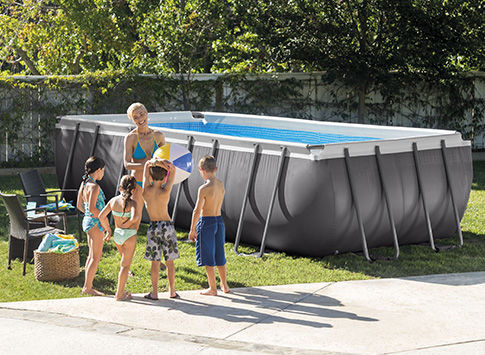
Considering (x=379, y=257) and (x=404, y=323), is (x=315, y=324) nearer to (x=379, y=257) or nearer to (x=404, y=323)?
(x=404, y=323)

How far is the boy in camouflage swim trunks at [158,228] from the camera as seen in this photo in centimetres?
760

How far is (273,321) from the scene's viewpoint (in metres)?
6.86

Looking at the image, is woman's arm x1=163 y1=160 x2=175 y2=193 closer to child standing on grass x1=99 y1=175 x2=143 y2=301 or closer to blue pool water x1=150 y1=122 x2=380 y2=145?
child standing on grass x1=99 y1=175 x2=143 y2=301

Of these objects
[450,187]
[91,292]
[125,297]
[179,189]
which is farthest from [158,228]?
[450,187]

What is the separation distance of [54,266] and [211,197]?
1.92m

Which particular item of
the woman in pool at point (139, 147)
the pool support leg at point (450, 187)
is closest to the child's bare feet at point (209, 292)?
the woman in pool at point (139, 147)

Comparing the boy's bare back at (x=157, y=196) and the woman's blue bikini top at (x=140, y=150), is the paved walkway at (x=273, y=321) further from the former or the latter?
the woman's blue bikini top at (x=140, y=150)

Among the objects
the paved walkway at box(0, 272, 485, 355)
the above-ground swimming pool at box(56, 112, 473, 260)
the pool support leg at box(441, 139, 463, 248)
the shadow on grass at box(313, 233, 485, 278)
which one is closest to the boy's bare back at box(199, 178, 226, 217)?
the paved walkway at box(0, 272, 485, 355)

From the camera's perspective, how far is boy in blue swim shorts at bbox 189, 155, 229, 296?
25.2 feet

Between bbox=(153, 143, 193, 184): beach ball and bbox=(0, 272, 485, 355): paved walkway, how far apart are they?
1441 mm

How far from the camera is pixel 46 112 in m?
17.1

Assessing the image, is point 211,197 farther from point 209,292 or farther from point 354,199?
point 354,199

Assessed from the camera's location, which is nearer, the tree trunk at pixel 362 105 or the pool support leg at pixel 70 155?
the pool support leg at pixel 70 155

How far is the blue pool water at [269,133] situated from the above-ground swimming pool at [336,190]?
139 centimetres
